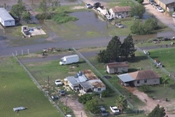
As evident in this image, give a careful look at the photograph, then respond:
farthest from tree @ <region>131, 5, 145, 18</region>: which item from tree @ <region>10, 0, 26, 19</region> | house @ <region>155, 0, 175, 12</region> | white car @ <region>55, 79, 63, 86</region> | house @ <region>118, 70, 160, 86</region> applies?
white car @ <region>55, 79, 63, 86</region>

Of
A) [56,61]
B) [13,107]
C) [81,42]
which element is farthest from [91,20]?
[13,107]

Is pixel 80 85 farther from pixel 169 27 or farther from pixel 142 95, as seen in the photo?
pixel 169 27

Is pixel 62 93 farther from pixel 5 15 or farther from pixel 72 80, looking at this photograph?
pixel 5 15

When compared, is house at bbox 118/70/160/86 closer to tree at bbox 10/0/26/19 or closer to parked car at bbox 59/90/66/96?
parked car at bbox 59/90/66/96

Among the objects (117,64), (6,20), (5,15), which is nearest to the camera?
(117,64)

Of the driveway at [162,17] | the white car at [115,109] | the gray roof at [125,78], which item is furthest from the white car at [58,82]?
the driveway at [162,17]

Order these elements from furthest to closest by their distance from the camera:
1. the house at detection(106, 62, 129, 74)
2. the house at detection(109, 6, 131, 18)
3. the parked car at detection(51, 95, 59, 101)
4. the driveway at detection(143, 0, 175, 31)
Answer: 1. the house at detection(109, 6, 131, 18)
2. the driveway at detection(143, 0, 175, 31)
3. the house at detection(106, 62, 129, 74)
4. the parked car at detection(51, 95, 59, 101)

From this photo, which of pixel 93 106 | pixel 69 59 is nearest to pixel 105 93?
pixel 93 106
